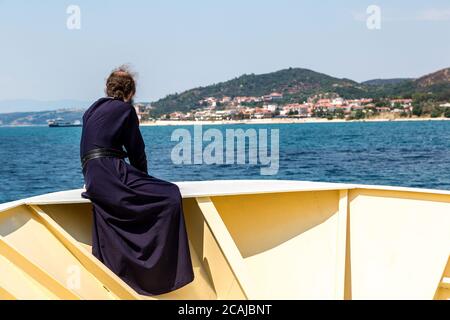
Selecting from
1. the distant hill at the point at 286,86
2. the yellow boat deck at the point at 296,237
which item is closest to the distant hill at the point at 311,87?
the distant hill at the point at 286,86

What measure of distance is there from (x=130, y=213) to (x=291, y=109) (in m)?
106

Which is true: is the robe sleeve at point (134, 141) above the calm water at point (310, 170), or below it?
above

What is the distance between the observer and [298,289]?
4.54 m

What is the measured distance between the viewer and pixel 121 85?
3.91 meters

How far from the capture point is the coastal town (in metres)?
87.5

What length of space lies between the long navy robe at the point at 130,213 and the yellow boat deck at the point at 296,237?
13 cm

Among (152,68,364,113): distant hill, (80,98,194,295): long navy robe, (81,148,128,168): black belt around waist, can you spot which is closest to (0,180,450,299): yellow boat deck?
(80,98,194,295): long navy robe

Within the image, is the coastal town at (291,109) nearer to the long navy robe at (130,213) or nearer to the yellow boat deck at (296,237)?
the yellow boat deck at (296,237)

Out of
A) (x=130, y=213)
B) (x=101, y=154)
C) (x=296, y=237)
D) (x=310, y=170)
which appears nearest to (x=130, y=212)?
(x=130, y=213)

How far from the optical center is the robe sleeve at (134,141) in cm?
385

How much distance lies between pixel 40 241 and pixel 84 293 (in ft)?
1.48

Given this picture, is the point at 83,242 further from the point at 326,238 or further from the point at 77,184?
the point at 77,184

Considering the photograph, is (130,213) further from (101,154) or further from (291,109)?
(291,109)
